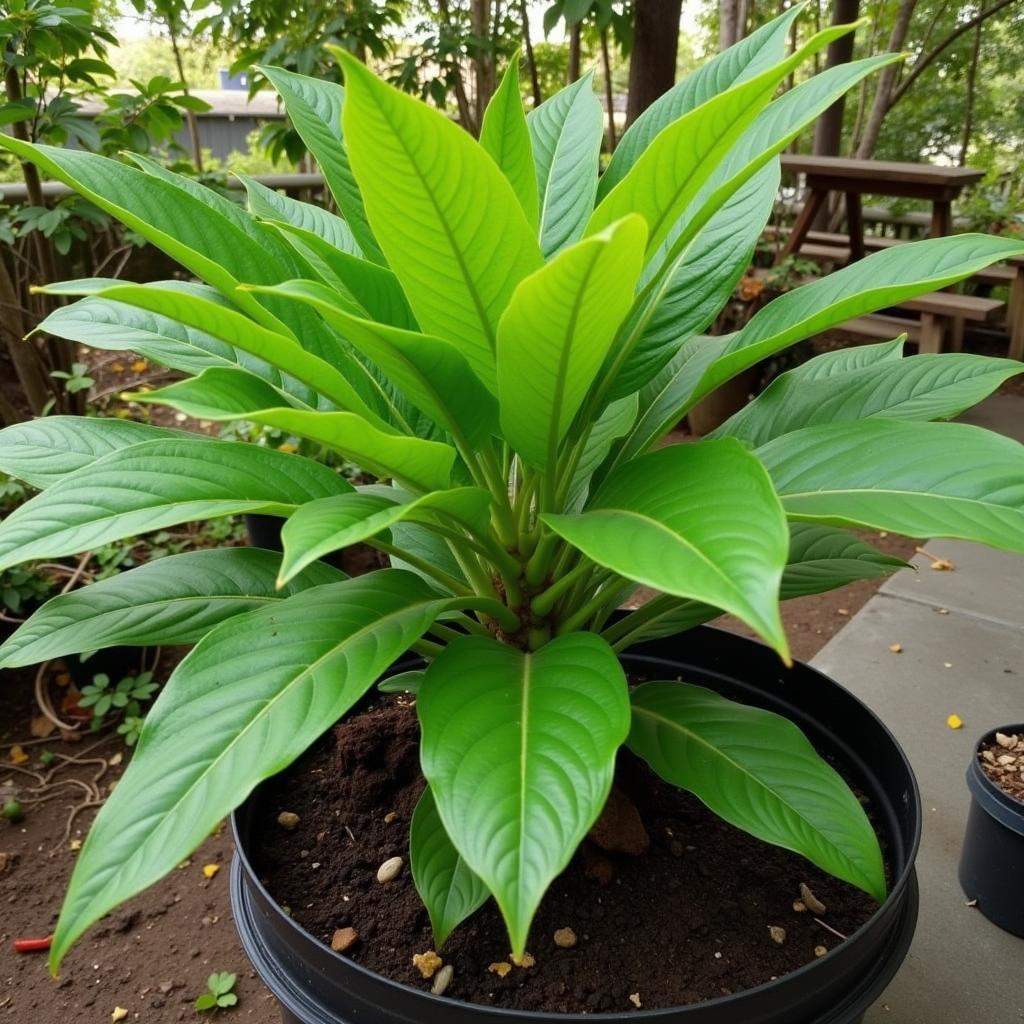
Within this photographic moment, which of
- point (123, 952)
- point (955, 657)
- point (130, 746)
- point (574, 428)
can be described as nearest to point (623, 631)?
point (574, 428)

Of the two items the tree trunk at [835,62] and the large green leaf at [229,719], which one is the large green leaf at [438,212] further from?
the tree trunk at [835,62]

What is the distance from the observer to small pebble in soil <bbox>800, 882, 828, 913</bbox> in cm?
91

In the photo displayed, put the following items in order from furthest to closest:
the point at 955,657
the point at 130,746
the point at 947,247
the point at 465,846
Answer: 1. the point at 955,657
2. the point at 130,746
3. the point at 947,247
4. the point at 465,846

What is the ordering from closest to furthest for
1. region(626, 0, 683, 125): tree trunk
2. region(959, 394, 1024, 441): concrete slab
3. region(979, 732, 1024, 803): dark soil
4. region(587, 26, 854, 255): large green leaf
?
1. region(587, 26, 854, 255): large green leaf
2. region(979, 732, 1024, 803): dark soil
3. region(626, 0, 683, 125): tree trunk
4. region(959, 394, 1024, 441): concrete slab

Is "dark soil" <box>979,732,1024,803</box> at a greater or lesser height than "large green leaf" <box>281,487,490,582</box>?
lesser

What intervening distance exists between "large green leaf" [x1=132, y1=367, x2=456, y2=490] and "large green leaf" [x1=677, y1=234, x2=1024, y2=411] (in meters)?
0.28

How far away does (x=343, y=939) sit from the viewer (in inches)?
33.9

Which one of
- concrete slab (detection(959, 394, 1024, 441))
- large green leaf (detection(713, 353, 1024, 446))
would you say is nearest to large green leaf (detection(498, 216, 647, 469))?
large green leaf (detection(713, 353, 1024, 446))

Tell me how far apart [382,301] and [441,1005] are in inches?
23.5

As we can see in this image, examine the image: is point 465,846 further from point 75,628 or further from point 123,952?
point 123,952

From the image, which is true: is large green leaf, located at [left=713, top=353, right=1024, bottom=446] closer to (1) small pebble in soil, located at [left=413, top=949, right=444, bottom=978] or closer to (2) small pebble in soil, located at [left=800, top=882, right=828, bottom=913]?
(2) small pebble in soil, located at [left=800, top=882, right=828, bottom=913]

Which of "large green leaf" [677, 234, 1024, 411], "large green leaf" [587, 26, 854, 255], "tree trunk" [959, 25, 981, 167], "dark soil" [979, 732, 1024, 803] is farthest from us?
"tree trunk" [959, 25, 981, 167]

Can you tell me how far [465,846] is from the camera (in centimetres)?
56

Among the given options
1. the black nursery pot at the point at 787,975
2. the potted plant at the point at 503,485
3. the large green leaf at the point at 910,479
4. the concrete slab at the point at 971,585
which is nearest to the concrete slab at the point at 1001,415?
the concrete slab at the point at 971,585
